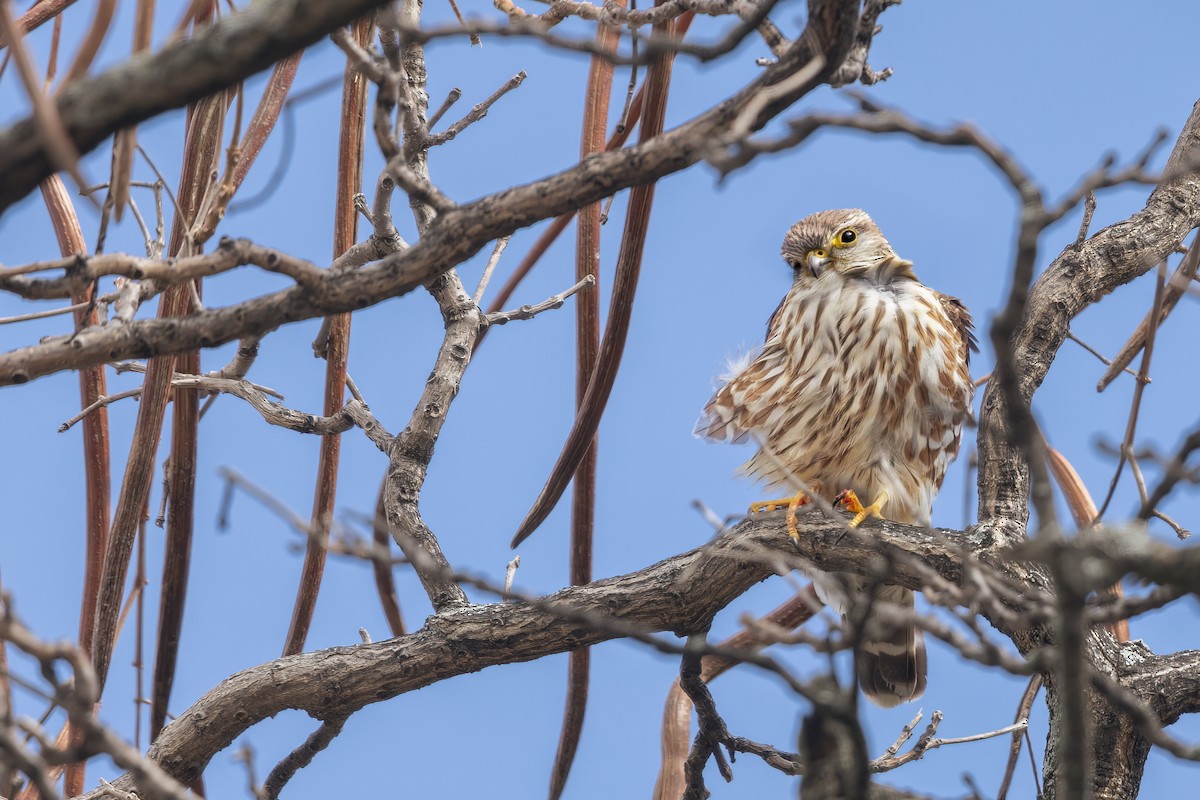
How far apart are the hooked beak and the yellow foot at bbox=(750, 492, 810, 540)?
25.8 inches

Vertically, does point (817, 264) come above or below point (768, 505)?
above

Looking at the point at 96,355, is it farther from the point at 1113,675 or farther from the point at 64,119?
the point at 1113,675

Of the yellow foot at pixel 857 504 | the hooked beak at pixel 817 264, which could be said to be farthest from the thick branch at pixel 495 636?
the hooked beak at pixel 817 264

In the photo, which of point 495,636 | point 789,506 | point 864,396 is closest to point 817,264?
point 864,396

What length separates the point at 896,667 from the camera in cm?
294

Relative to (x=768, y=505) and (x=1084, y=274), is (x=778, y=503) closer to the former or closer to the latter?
(x=768, y=505)

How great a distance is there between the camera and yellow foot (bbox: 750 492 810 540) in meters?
2.39

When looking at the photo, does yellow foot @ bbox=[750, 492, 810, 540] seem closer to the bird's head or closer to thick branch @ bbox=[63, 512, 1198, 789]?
thick branch @ bbox=[63, 512, 1198, 789]

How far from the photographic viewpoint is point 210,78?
100 centimetres

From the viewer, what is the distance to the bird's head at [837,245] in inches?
122

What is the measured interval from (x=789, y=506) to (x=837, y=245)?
0.88m

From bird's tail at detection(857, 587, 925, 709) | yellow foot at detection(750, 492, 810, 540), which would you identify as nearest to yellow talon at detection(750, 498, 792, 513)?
yellow foot at detection(750, 492, 810, 540)

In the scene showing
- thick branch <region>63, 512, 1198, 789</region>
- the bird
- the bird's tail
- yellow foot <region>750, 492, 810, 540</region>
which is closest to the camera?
thick branch <region>63, 512, 1198, 789</region>

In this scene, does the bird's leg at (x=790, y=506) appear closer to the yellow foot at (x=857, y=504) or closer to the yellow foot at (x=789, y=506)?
the yellow foot at (x=789, y=506)
